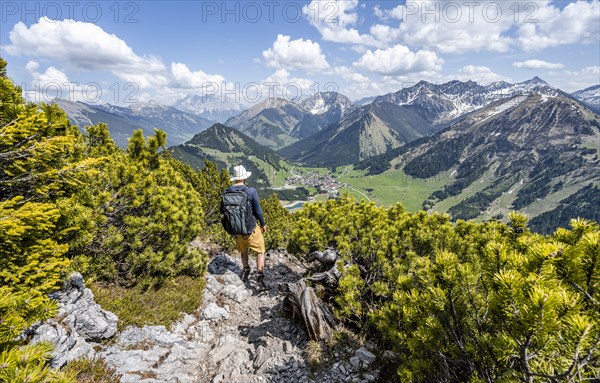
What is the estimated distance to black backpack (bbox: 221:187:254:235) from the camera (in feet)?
31.0

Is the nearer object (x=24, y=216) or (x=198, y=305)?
(x=24, y=216)

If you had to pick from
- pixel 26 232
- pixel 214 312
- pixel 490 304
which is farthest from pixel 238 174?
pixel 490 304

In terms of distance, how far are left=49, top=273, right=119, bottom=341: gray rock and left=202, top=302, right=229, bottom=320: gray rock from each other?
2929 mm

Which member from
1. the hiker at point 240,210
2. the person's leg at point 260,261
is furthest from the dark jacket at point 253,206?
the person's leg at point 260,261

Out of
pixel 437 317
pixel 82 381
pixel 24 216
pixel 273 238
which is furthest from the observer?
pixel 273 238

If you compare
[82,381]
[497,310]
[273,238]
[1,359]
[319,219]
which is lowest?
[273,238]

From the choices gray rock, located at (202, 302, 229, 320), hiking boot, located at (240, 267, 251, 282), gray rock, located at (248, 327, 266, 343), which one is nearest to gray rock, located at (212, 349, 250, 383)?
gray rock, located at (248, 327, 266, 343)

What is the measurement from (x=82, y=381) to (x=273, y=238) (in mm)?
13877

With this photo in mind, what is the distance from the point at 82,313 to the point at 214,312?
13.0 ft

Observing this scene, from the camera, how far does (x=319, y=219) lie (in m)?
12.1

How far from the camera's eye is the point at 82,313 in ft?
22.1

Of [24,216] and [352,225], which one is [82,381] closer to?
[24,216]

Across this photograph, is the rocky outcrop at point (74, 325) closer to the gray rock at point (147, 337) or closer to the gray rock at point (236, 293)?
the gray rock at point (147, 337)

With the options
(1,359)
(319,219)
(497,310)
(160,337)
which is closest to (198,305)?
(160,337)
